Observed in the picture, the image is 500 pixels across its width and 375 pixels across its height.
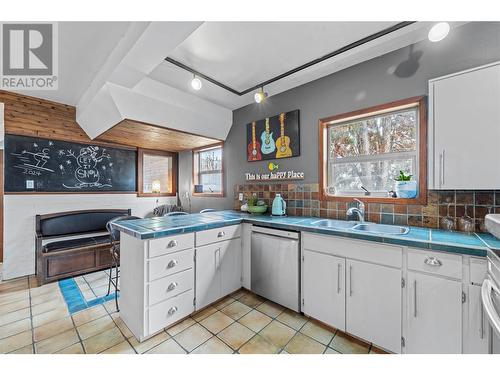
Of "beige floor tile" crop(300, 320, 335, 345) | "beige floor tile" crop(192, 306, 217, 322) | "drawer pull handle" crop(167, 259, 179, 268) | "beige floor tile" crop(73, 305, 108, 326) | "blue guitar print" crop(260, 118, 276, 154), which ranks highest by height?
"blue guitar print" crop(260, 118, 276, 154)

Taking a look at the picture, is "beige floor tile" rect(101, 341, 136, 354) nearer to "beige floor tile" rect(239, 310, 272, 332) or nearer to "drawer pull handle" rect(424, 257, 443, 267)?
"beige floor tile" rect(239, 310, 272, 332)

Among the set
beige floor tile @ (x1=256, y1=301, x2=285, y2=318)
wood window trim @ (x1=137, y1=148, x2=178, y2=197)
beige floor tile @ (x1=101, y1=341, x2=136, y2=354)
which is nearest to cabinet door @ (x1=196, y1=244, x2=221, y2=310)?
beige floor tile @ (x1=256, y1=301, x2=285, y2=318)

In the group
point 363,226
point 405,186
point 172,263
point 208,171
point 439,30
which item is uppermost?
point 439,30

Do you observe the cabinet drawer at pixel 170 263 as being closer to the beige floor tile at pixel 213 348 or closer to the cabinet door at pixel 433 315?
the beige floor tile at pixel 213 348

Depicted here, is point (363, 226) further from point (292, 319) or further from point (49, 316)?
point (49, 316)

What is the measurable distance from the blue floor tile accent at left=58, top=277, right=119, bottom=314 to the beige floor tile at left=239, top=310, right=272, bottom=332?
1.54 m

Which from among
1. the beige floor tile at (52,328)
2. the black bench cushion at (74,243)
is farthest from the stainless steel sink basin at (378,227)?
the black bench cushion at (74,243)

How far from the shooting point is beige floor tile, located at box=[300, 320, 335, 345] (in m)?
1.62

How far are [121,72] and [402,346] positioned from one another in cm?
322

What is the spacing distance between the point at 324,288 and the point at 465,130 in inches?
62.4

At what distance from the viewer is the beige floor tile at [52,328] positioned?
1.66 metres

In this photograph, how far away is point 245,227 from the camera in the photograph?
2.35 meters

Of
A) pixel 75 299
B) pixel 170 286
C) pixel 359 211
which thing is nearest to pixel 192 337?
pixel 170 286

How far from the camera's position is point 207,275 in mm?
2014
